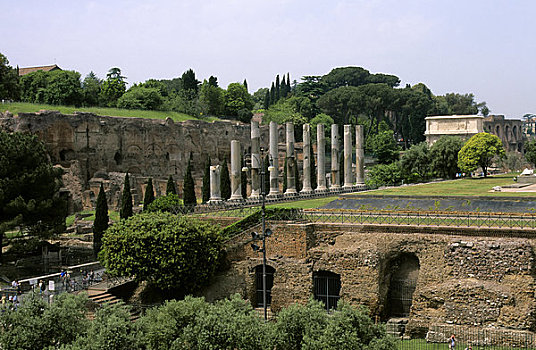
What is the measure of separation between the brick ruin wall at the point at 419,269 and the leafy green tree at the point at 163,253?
5.69 feet

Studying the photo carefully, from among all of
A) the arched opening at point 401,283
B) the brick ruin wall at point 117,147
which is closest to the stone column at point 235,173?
the arched opening at point 401,283

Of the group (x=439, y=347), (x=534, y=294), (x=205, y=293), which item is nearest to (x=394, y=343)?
(x=439, y=347)

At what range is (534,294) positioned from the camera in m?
24.5

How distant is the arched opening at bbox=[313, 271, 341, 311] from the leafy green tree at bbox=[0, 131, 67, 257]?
53.5 ft

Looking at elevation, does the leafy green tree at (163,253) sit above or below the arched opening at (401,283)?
above

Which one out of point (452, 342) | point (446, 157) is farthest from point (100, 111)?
point (452, 342)

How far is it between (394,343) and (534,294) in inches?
295

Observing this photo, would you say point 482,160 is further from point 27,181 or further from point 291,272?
point 27,181

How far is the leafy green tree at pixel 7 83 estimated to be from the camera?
59.0 meters

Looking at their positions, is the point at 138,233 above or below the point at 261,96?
below

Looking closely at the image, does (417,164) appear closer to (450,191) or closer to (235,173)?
(450,191)

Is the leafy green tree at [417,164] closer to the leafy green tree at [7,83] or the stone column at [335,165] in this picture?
the stone column at [335,165]

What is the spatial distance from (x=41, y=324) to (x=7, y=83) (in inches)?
1771

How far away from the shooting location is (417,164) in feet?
221
